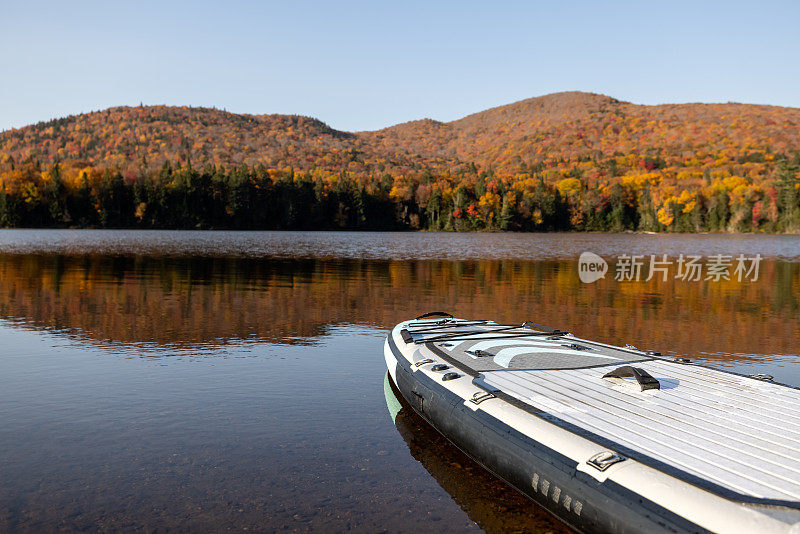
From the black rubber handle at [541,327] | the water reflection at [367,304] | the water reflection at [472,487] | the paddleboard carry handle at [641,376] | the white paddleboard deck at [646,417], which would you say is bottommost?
the water reflection at [367,304]

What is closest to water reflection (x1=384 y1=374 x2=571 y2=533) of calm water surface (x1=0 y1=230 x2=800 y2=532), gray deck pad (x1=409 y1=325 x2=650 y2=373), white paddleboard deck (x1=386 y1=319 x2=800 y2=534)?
calm water surface (x1=0 y1=230 x2=800 y2=532)

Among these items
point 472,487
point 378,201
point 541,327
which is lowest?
point 472,487

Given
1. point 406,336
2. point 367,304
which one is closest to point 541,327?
point 406,336

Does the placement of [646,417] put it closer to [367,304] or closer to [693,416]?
[693,416]

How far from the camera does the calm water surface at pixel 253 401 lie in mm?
5664

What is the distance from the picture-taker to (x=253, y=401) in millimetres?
8828

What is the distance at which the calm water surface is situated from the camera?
18.6ft

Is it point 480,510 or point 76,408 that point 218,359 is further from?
point 480,510

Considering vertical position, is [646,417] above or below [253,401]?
above

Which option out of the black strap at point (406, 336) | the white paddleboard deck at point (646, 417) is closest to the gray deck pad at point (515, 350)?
the white paddleboard deck at point (646, 417)

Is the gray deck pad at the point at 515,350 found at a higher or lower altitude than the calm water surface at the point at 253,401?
higher

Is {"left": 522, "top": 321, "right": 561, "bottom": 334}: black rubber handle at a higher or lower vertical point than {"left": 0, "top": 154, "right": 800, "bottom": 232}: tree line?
lower

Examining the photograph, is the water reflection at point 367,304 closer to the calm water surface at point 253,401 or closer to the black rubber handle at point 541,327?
the calm water surface at point 253,401

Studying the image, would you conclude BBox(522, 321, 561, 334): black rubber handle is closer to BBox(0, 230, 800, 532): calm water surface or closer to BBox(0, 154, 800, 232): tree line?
BBox(0, 230, 800, 532): calm water surface
